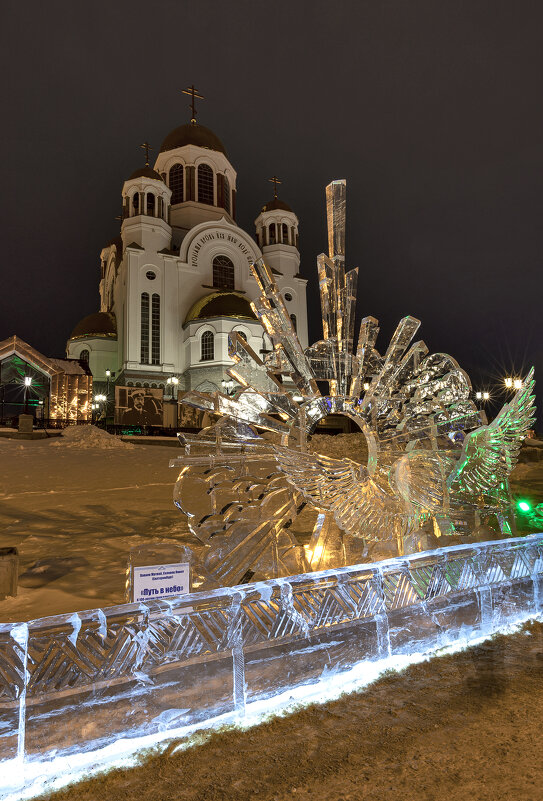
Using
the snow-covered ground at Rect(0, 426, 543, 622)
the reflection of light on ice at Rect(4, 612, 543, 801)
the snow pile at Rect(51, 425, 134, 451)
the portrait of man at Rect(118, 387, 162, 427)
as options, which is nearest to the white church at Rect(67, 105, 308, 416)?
the portrait of man at Rect(118, 387, 162, 427)

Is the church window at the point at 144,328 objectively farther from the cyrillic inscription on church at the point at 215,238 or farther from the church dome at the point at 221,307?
the cyrillic inscription on church at the point at 215,238

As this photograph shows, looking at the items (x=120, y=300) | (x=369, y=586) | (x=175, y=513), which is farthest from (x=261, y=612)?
(x=120, y=300)

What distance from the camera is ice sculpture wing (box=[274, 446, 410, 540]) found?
2.63 metres

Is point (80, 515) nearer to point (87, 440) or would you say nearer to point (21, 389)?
point (87, 440)

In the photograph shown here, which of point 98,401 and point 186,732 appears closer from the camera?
point 186,732

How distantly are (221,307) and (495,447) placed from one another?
83.4ft

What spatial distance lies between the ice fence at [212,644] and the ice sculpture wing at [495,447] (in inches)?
Result: 43.8

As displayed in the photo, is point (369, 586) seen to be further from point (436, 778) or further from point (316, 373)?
point (316, 373)

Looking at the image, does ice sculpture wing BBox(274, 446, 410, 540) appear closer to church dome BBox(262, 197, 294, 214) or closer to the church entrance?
the church entrance

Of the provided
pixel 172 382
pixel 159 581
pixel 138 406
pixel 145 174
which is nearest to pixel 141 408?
pixel 138 406

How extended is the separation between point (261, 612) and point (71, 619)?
0.67m

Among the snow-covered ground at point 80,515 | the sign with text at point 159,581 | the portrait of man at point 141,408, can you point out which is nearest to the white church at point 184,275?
the portrait of man at point 141,408

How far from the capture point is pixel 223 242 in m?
31.7

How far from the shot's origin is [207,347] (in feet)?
92.0
